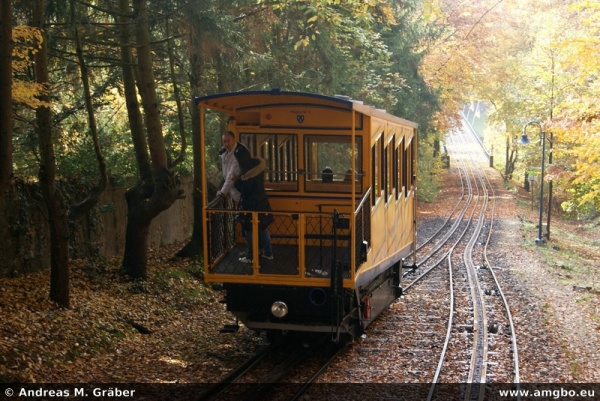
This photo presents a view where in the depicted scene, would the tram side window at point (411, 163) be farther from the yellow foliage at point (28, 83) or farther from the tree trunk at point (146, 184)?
the yellow foliage at point (28, 83)

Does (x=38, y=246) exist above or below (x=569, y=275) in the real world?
above

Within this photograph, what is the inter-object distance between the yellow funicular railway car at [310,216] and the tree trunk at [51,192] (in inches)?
84.5

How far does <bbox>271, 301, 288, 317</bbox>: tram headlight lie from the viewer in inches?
373

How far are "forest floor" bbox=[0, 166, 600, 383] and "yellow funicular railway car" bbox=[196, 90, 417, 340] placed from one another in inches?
45.4

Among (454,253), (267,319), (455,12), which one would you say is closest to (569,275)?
(454,253)

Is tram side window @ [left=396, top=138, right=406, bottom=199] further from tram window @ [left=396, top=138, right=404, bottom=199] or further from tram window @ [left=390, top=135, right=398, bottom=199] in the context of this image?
tram window @ [left=390, top=135, right=398, bottom=199]

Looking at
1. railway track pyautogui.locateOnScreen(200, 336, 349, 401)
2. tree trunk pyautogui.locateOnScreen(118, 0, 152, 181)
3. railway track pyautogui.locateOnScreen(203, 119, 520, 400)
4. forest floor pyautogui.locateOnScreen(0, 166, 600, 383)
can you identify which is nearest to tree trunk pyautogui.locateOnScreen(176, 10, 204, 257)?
forest floor pyautogui.locateOnScreen(0, 166, 600, 383)

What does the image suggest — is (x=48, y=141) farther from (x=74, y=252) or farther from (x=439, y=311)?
(x=439, y=311)

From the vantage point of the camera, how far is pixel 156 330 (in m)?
11.6

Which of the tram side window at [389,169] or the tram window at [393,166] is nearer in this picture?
the tram side window at [389,169]

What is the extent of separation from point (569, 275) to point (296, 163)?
12421mm

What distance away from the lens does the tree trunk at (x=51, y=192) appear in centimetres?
1007

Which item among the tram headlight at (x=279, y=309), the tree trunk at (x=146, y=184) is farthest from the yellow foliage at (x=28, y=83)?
the tram headlight at (x=279, y=309)

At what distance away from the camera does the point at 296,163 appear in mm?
10906
